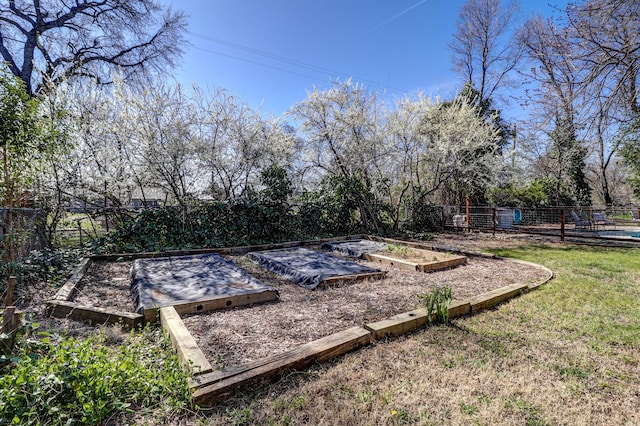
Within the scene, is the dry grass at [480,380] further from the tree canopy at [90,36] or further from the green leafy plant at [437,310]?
the tree canopy at [90,36]

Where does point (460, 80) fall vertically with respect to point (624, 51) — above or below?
above

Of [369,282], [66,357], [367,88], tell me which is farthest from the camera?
[367,88]

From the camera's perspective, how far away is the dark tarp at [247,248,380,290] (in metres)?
3.88

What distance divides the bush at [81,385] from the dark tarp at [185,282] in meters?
1.04

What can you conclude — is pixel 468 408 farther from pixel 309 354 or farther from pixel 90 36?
pixel 90 36

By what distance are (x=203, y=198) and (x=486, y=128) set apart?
28.4ft

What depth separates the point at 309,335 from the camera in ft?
7.66

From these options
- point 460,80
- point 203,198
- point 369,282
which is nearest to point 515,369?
point 369,282

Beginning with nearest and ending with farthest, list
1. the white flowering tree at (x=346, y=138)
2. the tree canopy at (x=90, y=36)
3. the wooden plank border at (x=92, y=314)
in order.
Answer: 1. the wooden plank border at (x=92, y=314)
2. the white flowering tree at (x=346, y=138)
3. the tree canopy at (x=90, y=36)

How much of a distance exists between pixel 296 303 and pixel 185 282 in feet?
4.81

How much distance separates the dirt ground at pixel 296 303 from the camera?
7.25 ft

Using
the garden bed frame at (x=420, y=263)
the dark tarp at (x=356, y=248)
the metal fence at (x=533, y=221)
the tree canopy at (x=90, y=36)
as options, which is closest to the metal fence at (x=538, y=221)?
the metal fence at (x=533, y=221)

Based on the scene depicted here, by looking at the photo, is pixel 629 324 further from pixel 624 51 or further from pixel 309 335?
pixel 624 51

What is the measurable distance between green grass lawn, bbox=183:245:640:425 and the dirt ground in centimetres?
47
